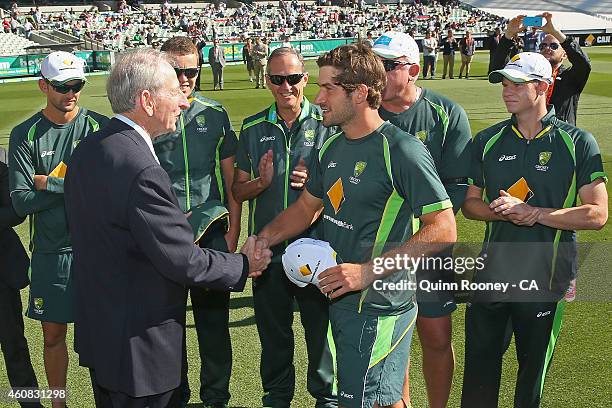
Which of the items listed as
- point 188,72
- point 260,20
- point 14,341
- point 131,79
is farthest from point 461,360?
point 260,20

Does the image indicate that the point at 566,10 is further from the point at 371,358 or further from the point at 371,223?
the point at 371,358

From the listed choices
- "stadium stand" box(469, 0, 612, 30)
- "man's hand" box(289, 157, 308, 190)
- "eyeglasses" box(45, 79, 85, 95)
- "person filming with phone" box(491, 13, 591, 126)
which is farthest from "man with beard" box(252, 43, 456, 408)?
"stadium stand" box(469, 0, 612, 30)

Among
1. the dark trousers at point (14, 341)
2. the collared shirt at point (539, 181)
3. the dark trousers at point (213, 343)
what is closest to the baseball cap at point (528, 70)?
the collared shirt at point (539, 181)

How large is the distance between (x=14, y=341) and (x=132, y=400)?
1.98m

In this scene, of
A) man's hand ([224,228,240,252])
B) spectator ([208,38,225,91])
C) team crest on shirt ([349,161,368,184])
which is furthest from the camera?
spectator ([208,38,225,91])

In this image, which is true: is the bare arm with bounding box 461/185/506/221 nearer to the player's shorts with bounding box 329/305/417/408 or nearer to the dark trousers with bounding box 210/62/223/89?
the player's shorts with bounding box 329/305/417/408

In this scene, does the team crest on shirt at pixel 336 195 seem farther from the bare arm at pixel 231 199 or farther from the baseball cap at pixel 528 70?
the bare arm at pixel 231 199

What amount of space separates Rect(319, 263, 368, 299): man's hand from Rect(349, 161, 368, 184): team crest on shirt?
0.46 meters

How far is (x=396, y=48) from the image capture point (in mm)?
4680

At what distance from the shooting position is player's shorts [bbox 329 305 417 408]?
12.0ft

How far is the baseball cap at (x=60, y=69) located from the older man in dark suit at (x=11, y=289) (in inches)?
27.3

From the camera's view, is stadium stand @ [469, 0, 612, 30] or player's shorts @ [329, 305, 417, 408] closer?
player's shorts @ [329, 305, 417, 408]

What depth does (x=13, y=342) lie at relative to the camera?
16.3 ft

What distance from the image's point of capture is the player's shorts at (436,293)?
4.69 meters
